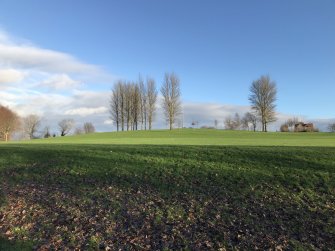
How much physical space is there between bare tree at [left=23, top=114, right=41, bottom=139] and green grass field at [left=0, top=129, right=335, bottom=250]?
104557mm

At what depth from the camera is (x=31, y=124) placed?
116 metres

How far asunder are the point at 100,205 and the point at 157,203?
5.22 ft

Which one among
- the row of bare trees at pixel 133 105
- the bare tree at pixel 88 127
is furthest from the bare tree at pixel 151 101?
the bare tree at pixel 88 127

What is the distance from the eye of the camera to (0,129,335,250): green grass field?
27.6 ft

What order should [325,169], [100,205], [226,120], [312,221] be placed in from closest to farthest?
1. [312,221]
2. [100,205]
3. [325,169]
4. [226,120]

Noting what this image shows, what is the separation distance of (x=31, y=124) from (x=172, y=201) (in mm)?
113739

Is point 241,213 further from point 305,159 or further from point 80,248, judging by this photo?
point 305,159

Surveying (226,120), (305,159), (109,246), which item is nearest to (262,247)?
(109,246)

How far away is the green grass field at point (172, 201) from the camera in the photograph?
331 inches

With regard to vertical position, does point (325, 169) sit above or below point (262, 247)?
above

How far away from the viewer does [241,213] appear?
9.62 meters

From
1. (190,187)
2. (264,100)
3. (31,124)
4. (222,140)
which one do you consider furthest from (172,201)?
(31,124)

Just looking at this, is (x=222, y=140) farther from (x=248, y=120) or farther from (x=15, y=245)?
(x=248, y=120)

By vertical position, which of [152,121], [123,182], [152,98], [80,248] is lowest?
[80,248]
